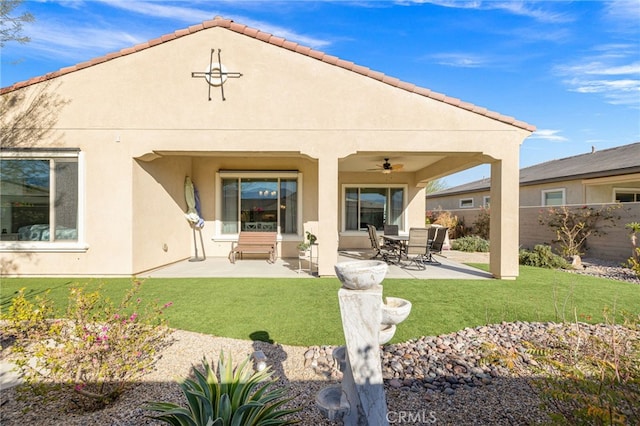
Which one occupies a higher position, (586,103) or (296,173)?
(586,103)

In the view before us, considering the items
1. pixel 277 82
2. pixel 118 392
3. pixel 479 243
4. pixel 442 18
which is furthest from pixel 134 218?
pixel 479 243

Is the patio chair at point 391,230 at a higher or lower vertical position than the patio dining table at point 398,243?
higher

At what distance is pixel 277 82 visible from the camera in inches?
300

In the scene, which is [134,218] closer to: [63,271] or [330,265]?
[63,271]

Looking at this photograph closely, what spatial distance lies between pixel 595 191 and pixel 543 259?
7.62 meters

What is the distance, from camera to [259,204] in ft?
36.6

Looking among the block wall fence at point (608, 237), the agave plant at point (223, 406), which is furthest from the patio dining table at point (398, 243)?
the agave plant at point (223, 406)

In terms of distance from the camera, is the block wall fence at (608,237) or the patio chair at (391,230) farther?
Result: the patio chair at (391,230)

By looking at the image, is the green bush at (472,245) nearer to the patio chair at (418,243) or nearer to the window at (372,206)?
the window at (372,206)

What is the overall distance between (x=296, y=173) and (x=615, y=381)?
956 centimetres

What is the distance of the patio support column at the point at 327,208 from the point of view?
7559 mm

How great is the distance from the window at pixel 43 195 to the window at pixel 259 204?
4.51 meters

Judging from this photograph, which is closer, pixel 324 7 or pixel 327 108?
pixel 327 108

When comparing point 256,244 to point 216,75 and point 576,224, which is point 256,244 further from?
point 576,224
